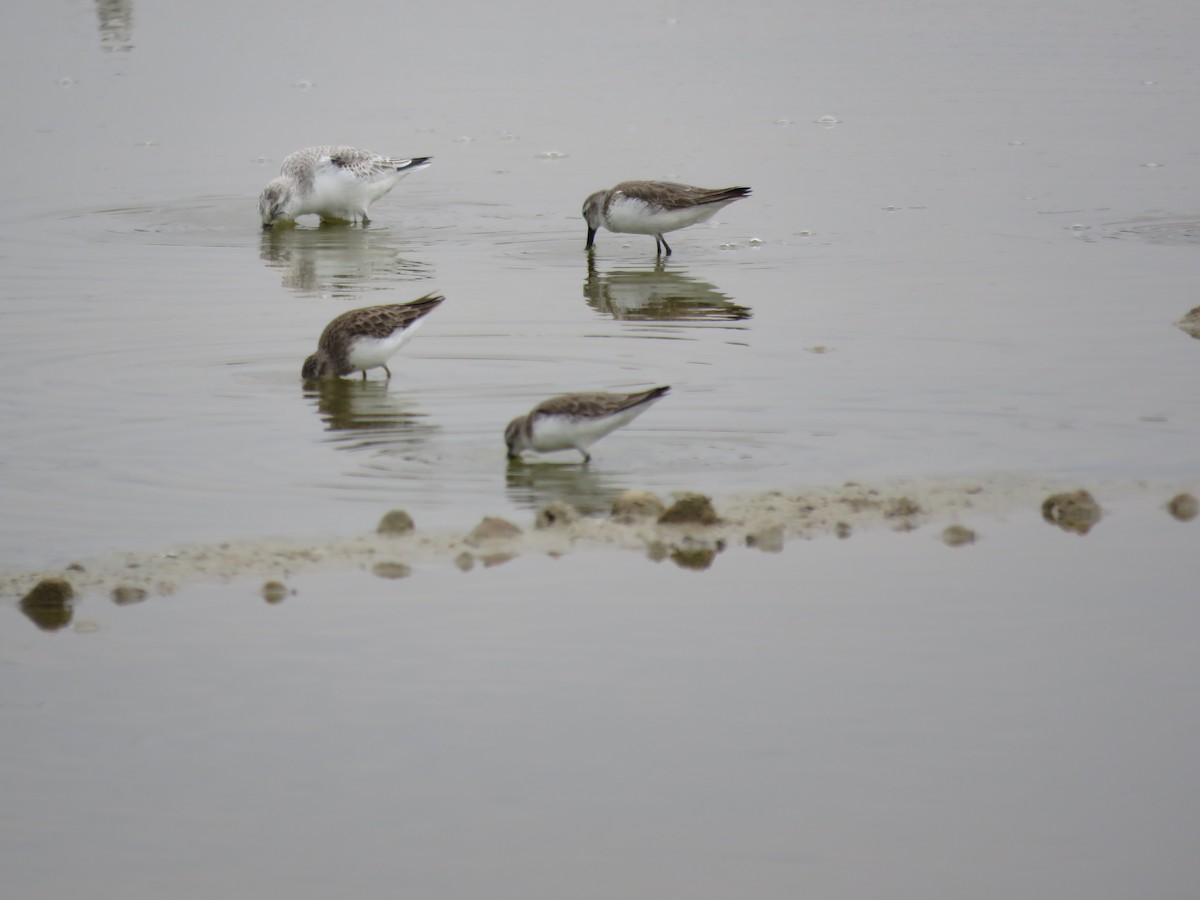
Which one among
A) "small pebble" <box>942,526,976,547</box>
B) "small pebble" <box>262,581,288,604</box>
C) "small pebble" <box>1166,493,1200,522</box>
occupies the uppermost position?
"small pebble" <box>1166,493,1200,522</box>

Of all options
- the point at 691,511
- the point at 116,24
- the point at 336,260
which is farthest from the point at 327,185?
the point at 116,24

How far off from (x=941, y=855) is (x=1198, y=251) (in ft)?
36.5

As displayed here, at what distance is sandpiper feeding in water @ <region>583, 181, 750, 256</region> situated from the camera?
15695mm

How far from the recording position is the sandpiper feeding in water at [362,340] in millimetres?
11055

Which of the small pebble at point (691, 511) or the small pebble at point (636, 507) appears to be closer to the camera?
the small pebble at point (691, 511)

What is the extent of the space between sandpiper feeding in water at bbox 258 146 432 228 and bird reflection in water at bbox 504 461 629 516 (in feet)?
30.4

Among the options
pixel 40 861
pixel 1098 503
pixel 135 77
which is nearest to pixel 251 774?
pixel 40 861

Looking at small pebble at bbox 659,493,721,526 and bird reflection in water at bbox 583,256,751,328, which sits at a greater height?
small pebble at bbox 659,493,721,526

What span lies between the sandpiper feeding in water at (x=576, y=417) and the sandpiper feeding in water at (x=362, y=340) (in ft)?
8.07

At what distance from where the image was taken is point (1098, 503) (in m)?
8.10

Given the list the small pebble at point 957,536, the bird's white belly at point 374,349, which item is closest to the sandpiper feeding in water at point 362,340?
the bird's white belly at point 374,349

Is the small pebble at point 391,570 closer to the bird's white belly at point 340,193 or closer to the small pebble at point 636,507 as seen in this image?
the small pebble at point 636,507

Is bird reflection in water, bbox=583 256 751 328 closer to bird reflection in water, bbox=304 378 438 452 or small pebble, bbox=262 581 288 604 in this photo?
bird reflection in water, bbox=304 378 438 452

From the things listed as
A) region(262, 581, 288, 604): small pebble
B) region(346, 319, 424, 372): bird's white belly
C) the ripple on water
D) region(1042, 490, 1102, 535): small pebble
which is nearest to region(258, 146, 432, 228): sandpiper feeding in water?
region(346, 319, 424, 372): bird's white belly
